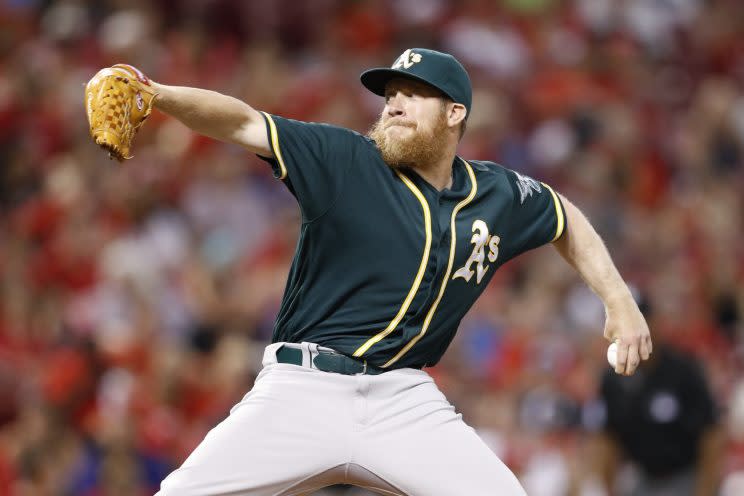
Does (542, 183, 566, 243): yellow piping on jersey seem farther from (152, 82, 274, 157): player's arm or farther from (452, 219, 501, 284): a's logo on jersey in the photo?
(152, 82, 274, 157): player's arm

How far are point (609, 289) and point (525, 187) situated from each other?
1.50ft

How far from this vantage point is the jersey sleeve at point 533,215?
4215mm

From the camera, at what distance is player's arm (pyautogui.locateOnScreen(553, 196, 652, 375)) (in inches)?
157

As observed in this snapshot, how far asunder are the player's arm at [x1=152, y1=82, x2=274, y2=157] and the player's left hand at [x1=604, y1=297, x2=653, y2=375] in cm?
128

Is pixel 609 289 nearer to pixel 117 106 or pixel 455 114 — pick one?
pixel 455 114

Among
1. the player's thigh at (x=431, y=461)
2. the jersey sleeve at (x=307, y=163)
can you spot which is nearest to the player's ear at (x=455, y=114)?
the jersey sleeve at (x=307, y=163)

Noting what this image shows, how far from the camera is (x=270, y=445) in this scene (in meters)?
3.62

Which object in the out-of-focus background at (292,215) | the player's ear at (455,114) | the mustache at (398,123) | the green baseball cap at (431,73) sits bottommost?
the out-of-focus background at (292,215)

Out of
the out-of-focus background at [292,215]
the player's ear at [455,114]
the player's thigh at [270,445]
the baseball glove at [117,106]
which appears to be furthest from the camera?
the out-of-focus background at [292,215]

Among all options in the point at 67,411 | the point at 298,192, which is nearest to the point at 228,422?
the point at 298,192

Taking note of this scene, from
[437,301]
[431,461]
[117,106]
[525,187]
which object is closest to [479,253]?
[437,301]

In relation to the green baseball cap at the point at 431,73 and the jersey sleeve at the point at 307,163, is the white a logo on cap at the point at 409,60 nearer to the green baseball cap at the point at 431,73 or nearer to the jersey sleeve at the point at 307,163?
the green baseball cap at the point at 431,73

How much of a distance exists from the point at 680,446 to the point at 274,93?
4712 mm

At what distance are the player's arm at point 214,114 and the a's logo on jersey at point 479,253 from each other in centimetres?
75
